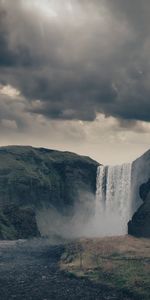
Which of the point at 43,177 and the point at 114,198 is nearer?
the point at 114,198

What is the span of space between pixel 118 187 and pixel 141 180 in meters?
9.30

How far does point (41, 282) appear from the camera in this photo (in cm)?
5253

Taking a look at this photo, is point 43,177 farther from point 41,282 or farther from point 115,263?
A: point 41,282

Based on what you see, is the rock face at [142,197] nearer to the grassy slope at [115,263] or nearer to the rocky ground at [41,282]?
the grassy slope at [115,263]

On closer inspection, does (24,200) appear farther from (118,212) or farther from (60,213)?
(118,212)

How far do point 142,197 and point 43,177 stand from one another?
171 ft

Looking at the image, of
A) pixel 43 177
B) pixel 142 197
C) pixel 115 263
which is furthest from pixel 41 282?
pixel 43 177

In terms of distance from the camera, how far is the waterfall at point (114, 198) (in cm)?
13512

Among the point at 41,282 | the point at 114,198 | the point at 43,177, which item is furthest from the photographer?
the point at 43,177

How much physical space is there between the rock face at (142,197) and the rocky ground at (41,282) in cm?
1705

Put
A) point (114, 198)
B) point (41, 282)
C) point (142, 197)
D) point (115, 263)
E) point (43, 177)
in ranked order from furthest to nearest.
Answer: point (43, 177) < point (114, 198) < point (142, 197) < point (115, 263) < point (41, 282)

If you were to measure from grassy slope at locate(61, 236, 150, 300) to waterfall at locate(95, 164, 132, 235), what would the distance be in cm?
5469

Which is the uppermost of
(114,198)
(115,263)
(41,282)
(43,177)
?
(43,177)

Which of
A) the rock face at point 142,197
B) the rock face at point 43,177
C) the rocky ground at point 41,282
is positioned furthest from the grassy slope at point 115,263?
the rock face at point 43,177
